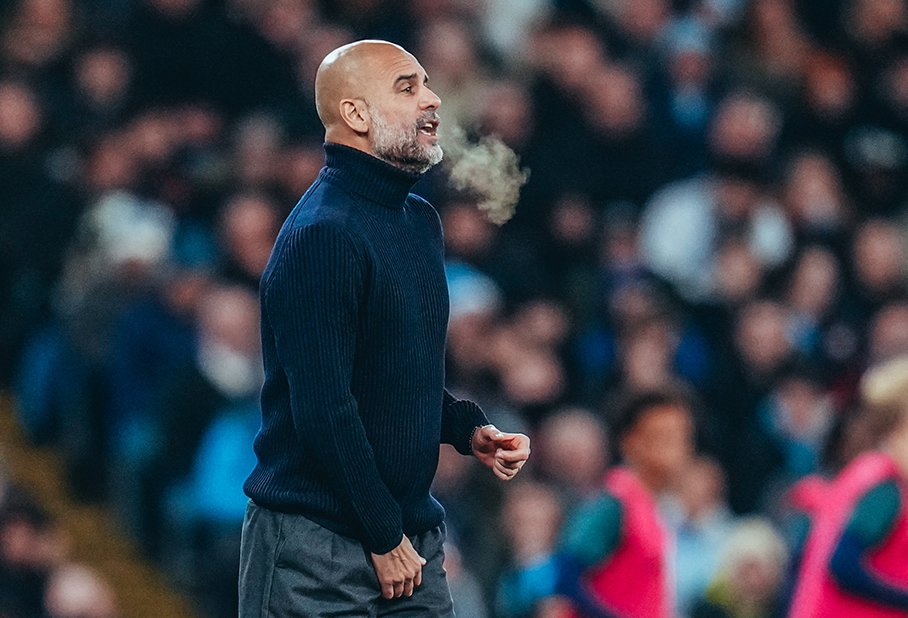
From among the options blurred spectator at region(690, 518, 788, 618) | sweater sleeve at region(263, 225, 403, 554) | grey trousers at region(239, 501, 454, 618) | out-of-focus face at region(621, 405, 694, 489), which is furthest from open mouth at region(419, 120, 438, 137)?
blurred spectator at region(690, 518, 788, 618)

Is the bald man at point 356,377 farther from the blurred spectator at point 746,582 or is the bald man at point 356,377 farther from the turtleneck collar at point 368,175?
the blurred spectator at point 746,582

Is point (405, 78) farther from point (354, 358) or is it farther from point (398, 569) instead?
point (398, 569)

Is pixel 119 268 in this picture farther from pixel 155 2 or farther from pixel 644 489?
pixel 644 489

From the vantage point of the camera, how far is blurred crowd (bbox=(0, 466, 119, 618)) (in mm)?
4695

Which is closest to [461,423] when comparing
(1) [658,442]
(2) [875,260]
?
(1) [658,442]

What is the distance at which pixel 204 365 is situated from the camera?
17.2ft

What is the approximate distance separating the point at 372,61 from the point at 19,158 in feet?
11.9

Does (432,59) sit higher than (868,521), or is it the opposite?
(432,59)

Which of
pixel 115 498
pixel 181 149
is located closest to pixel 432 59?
pixel 181 149

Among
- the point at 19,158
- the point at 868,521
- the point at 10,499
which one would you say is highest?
the point at 19,158

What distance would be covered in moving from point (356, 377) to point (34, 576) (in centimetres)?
293

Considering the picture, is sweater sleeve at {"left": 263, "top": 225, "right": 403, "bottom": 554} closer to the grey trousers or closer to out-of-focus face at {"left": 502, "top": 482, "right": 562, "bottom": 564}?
the grey trousers

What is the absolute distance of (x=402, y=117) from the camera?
2.34 metres

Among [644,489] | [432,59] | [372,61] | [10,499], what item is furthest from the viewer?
[432,59]
